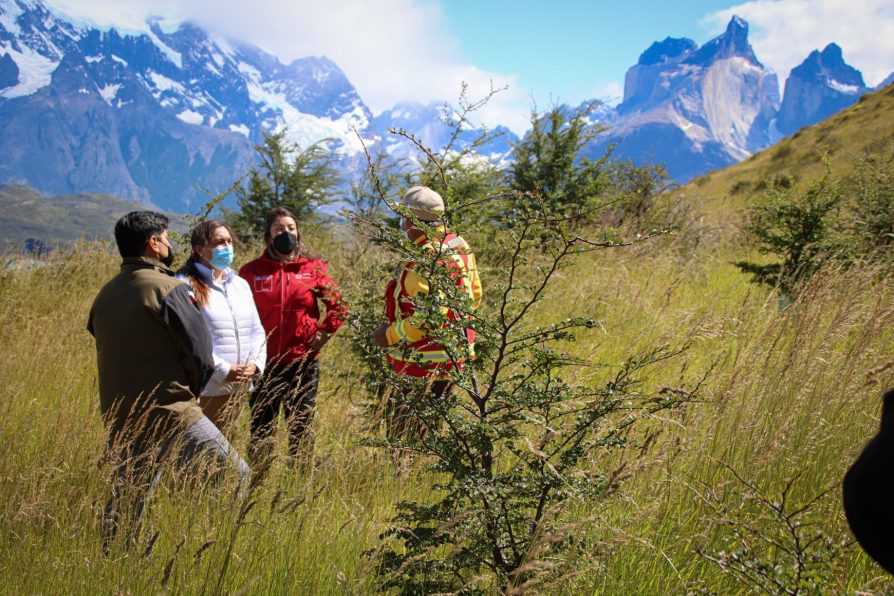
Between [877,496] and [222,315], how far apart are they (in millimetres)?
3488

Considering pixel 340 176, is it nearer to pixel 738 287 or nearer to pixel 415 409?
pixel 738 287

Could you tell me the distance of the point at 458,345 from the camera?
2.08 meters

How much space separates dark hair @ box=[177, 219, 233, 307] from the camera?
11.8 feet

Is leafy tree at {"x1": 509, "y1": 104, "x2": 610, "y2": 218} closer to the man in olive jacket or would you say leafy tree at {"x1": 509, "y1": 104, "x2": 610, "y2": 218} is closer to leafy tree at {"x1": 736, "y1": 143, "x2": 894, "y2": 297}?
leafy tree at {"x1": 736, "y1": 143, "x2": 894, "y2": 297}

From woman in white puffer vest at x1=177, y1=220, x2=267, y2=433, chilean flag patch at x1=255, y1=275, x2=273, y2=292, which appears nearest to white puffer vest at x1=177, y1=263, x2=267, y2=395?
woman in white puffer vest at x1=177, y1=220, x2=267, y2=433

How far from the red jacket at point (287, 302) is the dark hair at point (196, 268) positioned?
51 centimetres

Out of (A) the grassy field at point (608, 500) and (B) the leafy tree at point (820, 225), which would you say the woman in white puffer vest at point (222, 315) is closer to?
(A) the grassy field at point (608, 500)

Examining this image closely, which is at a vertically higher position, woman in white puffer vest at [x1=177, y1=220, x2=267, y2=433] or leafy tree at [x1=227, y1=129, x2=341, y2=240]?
leafy tree at [x1=227, y1=129, x2=341, y2=240]

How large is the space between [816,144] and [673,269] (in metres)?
37.0

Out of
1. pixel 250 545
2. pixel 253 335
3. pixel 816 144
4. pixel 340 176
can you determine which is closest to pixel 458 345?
pixel 250 545

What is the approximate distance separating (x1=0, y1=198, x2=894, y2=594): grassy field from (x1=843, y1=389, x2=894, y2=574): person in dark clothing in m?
0.36

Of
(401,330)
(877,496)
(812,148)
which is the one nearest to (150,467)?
(401,330)

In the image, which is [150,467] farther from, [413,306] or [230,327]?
[413,306]

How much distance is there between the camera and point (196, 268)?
12.0 ft
